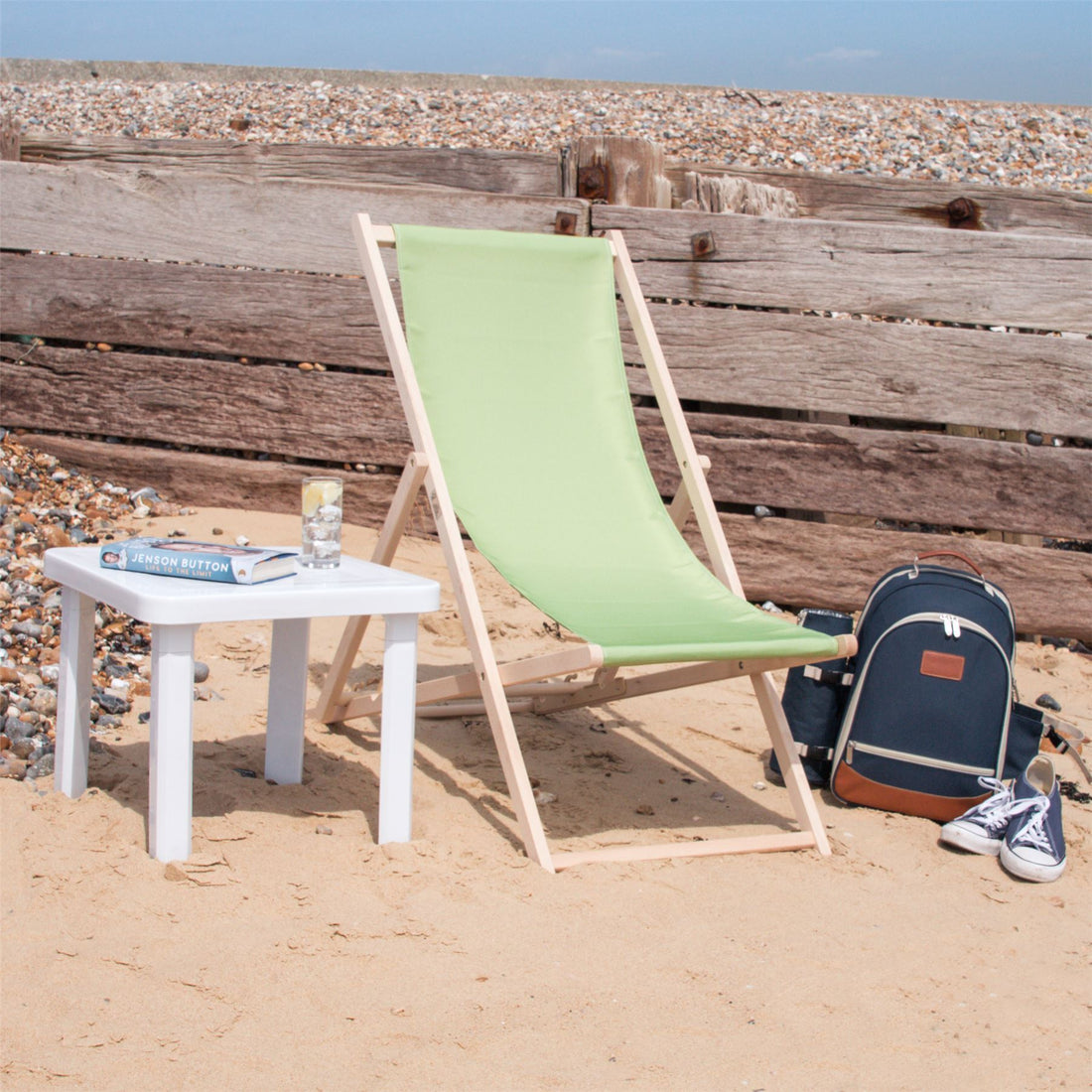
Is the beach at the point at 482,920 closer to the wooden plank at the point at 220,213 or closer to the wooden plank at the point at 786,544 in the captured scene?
the wooden plank at the point at 786,544

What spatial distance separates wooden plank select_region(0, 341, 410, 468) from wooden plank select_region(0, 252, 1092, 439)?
8 cm

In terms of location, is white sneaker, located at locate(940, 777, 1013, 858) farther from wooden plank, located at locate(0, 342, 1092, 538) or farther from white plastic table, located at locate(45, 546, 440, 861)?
wooden plank, located at locate(0, 342, 1092, 538)

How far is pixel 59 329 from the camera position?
496cm

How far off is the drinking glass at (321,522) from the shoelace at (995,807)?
1.61 meters

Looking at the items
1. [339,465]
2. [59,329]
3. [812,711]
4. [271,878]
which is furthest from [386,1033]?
[59,329]

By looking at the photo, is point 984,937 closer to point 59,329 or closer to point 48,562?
point 48,562

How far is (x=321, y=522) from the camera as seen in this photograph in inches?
105

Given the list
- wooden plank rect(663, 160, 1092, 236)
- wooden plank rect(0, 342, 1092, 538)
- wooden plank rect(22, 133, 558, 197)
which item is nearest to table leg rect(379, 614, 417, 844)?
wooden plank rect(0, 342, 1092, 538)

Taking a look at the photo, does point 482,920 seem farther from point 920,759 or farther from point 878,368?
point 878,368

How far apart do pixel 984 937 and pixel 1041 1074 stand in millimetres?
509

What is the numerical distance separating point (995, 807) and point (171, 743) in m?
1.88

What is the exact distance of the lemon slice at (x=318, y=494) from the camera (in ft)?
8.71

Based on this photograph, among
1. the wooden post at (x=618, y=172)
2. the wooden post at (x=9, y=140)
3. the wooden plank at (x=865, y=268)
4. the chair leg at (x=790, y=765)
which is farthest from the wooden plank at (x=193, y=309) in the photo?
the chair leg at (x=790, y=765)

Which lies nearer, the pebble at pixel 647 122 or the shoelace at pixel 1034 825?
the shoelace at pixel 1034 825
